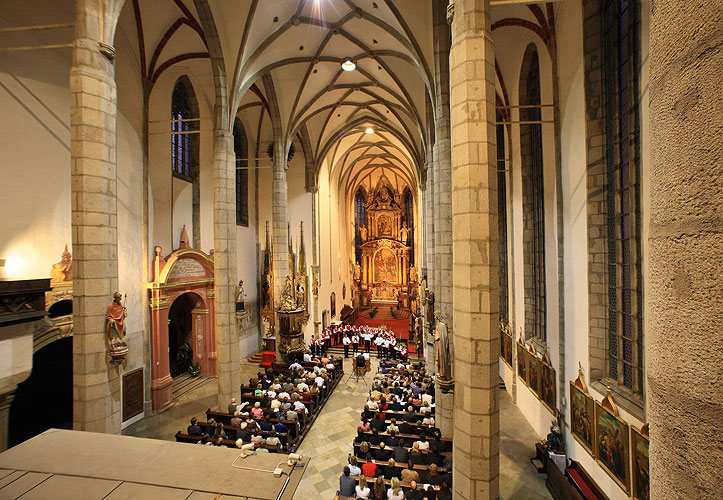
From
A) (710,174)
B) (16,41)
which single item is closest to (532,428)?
(710,174)

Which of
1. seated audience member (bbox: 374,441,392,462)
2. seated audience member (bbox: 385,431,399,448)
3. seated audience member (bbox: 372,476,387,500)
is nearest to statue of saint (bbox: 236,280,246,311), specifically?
seated audience member (bbox: 385,431,399,448)

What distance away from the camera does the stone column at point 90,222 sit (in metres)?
6.67

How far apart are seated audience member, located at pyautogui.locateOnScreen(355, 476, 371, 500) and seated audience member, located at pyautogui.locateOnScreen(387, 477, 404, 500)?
0.46 metres

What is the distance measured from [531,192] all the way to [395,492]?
9234 mm

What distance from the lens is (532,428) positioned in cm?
1102

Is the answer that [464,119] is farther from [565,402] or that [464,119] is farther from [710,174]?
[565,402]

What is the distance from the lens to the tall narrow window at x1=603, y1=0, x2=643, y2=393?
654cm

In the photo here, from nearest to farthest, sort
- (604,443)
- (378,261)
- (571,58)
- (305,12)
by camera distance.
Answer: (604,443) < (571,58) < (305,12) < (378,261)

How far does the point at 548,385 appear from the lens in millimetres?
9648

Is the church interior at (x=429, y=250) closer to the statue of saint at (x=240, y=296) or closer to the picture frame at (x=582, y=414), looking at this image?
the picture frame at (x=582, y=414)

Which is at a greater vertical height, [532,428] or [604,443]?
[604,443]

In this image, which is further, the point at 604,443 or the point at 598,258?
the point at 598,258

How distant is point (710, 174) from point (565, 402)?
31.8 ft

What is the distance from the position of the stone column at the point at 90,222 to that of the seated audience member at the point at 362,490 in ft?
16.6
